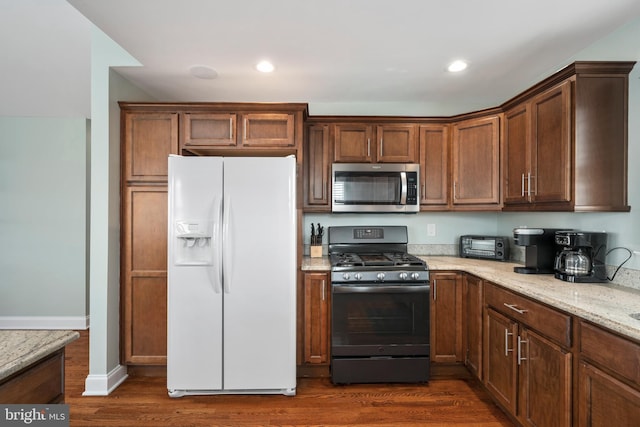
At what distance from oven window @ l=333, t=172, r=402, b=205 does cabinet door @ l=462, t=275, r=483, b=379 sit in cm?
94

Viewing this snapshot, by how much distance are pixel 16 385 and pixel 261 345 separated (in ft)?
5.15

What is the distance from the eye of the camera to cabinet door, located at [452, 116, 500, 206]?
110 inches

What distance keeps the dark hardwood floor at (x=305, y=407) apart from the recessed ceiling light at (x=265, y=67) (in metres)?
2.53

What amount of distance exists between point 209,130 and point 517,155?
2.46 meters

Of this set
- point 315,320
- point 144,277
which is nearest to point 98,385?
point 144,277

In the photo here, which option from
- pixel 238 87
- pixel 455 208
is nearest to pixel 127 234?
pixel 238 87

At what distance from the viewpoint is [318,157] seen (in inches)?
118

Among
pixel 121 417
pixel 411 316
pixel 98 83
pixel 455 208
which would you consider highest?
pixel 98 83

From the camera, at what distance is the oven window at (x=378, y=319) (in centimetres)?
255

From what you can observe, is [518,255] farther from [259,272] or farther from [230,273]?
[230,273]

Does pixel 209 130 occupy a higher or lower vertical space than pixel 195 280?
higher

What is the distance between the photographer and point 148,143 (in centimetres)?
262

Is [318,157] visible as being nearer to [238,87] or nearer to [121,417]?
[238,87]
